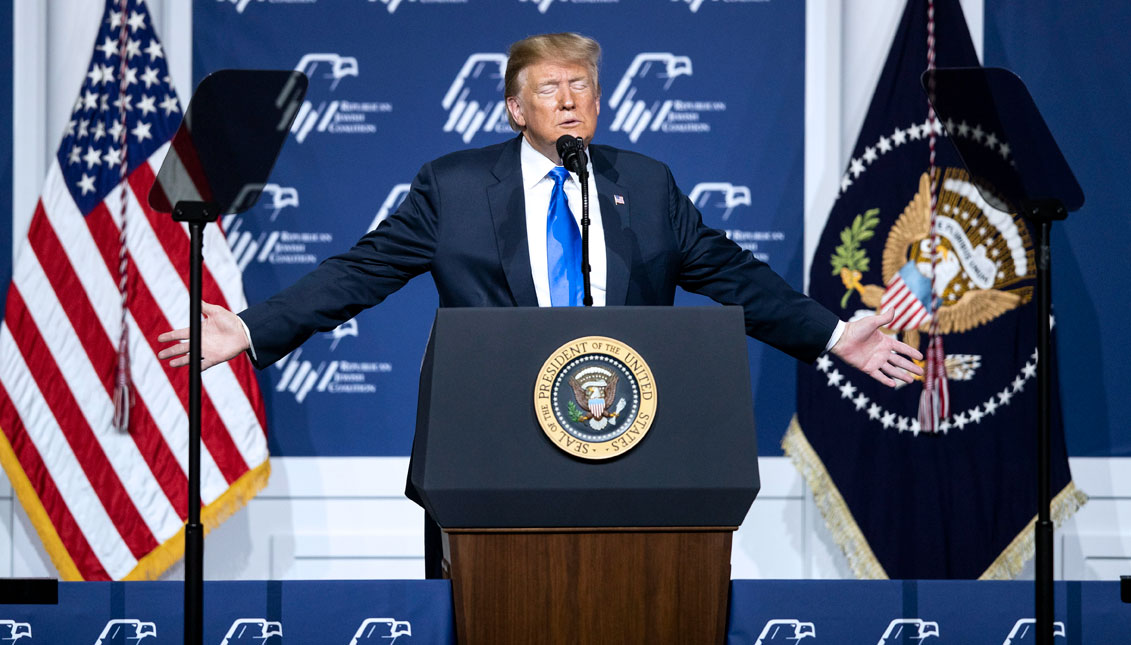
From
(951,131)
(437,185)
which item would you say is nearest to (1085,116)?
(951,131)

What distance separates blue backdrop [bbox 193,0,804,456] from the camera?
155 inches

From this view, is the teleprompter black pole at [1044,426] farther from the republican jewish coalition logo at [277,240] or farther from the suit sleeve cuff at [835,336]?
the republican jewish coalition logo at [277,240]

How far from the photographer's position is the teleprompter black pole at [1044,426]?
1.61 m

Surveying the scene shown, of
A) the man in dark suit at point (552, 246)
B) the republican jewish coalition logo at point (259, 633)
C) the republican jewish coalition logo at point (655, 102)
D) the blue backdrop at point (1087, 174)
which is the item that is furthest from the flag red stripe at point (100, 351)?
the blue backdrop at point (1087, 174)

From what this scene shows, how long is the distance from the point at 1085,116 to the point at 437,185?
2.67 m

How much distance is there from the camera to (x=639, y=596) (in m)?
1.51

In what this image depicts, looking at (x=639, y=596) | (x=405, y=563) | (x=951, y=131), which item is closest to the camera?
(x=639, y=596)

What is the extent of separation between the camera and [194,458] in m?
1.64

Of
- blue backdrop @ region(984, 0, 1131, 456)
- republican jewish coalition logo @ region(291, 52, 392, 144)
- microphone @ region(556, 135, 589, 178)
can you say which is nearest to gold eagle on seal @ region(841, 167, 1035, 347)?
blue backdrop @ region(984, 0, 1131, 456)

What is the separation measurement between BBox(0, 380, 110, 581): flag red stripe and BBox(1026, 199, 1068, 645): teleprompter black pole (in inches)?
114

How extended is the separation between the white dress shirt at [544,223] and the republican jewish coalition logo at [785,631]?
2.39ft

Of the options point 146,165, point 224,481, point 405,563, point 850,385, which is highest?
point 146,165

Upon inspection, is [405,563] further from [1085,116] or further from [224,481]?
[1085,116]

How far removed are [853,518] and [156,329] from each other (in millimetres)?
2286
